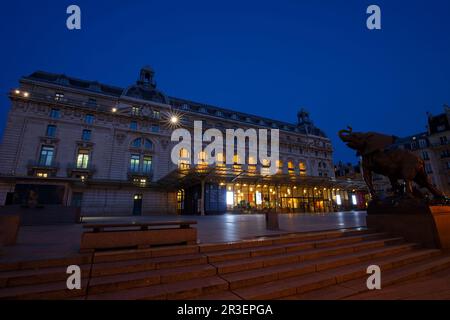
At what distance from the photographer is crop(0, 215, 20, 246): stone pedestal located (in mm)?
5430

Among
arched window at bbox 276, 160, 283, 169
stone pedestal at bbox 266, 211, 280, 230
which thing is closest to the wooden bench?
stone pedestal at bbox 266, 211, 280, 230

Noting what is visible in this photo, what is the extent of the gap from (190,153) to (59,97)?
2100 cm

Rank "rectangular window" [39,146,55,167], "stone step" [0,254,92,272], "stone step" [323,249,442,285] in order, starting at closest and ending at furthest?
"stone step" [0,254,92,272], "stone step" [323,249,442,285], "rectangular window" [39,146,55,167]

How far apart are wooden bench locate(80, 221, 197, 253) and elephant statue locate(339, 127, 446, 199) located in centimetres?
665

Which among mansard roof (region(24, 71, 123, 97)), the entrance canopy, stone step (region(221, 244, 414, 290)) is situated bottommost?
stone step (region(221, 244, 414, 290))

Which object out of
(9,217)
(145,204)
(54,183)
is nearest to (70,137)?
(145,204)

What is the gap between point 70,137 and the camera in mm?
28719

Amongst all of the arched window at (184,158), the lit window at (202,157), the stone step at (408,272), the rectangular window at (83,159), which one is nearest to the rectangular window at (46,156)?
the rectangular window at (83,159)

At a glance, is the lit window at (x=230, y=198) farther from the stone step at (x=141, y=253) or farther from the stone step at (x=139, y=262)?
the stone step at (x=141, y=253)

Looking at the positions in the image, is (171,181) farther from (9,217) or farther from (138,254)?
(138,254)

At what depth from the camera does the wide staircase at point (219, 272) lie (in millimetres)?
3119

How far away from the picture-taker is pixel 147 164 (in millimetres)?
31953

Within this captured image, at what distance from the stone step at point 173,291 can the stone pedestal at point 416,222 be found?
672cm

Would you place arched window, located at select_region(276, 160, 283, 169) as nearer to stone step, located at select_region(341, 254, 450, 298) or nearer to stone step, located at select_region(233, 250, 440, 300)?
stone step, located at select_region(341, 254, 450, 298)
